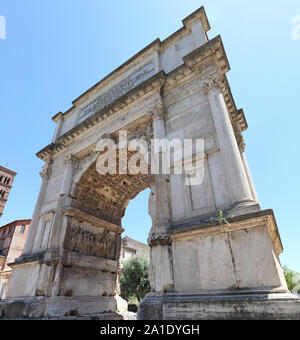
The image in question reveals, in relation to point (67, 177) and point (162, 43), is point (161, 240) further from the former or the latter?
point (162, 43)

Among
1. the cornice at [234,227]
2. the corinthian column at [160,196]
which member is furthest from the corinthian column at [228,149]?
the corinthian column at [160,196]

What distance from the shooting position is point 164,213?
17.2 feet

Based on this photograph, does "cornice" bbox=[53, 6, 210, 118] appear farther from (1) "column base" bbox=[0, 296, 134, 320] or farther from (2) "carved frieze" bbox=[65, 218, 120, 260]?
(1) "column base" bbox=[0, 296, 134, 320]

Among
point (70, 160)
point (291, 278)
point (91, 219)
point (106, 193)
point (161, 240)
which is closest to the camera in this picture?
point (161, 240)

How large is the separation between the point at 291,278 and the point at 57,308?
22747mm

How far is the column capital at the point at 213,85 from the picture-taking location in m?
6.06

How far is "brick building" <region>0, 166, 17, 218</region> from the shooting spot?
38781 millimetres

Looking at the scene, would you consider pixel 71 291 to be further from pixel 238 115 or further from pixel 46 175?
pixel 238 115

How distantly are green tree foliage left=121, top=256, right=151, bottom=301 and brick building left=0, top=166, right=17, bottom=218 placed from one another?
29.9 m

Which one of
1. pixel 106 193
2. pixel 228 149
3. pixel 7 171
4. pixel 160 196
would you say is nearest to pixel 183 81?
pixel 228 149

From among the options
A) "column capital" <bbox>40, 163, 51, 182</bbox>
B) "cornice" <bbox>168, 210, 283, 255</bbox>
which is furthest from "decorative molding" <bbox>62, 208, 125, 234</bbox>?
"cornice" <bbox>168, 210, 283, 255</bbox>

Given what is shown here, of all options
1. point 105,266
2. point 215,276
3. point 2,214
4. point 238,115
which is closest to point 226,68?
point 238,115

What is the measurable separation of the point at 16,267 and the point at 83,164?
4723mm
